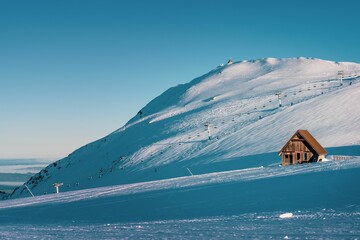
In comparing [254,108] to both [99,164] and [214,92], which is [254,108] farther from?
[214,92]

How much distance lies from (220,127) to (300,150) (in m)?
37.9

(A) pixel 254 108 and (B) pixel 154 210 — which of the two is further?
(A) pixel 254 108

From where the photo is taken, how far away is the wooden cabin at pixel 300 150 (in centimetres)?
4822

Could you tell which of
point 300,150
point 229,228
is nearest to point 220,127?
point 300,150

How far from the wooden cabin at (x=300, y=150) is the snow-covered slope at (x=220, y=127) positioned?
980 cm

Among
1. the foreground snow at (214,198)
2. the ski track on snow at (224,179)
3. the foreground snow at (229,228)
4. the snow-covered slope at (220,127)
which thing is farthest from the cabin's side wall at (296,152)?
the foreground snow at (229,228)

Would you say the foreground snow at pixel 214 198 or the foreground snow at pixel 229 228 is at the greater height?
the foreground snow at pixel 214 198

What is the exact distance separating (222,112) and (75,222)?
264ft

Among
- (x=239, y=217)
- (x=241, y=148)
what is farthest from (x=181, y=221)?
(x=241, y=148)

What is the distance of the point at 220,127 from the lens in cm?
8650

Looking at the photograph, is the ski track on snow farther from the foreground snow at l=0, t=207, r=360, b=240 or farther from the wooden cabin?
the foreground snow at l=0, t=207, r=360, b=240

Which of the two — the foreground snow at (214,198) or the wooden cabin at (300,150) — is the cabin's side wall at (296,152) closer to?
the wooden cabin at (300,150)

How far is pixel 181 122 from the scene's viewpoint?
342ft

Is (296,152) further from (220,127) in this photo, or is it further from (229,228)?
(220,127)
